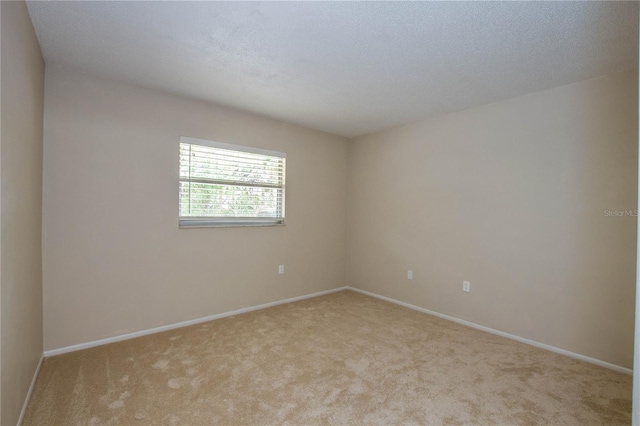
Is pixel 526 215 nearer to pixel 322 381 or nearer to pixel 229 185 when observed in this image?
pixel 322 381

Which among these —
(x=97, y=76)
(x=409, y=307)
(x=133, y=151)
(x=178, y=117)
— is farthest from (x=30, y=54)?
(x=409, y=307)

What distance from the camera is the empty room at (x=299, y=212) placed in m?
1.83

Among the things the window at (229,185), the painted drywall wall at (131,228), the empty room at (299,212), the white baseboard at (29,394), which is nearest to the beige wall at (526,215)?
the empty room at (299,212)

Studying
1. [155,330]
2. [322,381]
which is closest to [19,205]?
[155,330]

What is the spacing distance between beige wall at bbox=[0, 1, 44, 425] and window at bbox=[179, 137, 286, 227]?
1.18 meters

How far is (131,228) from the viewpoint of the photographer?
2859 millimetres

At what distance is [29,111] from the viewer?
6.44 ft

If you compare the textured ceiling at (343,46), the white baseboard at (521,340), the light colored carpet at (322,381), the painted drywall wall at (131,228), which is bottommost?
the light colored carpet at (322,381)

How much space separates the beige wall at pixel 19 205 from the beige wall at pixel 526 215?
3.56 metres

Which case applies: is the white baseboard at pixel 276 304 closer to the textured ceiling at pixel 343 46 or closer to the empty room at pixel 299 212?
the empty room at pixel 299 212

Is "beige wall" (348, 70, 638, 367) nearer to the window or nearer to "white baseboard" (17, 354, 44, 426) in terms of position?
the window

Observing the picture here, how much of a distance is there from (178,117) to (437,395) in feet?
10.8

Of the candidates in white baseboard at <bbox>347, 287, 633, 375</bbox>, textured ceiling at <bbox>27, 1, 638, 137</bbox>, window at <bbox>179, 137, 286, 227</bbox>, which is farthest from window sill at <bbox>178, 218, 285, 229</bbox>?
white baseboard at <bbox>347, 287, 633, 375</bbox>

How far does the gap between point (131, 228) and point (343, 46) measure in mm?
2426
